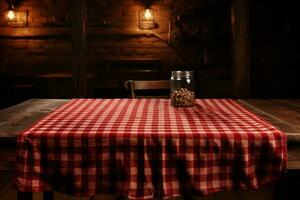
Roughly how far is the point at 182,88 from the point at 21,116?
1.02 m

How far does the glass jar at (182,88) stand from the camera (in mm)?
2689

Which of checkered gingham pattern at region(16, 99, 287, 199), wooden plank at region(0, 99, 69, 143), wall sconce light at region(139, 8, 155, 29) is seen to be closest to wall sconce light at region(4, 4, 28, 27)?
wall sconce light at region(139, 8, 155, 29)

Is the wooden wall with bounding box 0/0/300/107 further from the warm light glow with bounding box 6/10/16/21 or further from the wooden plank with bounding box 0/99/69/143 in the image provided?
the wooden plank with bounding box 0/99/69/143

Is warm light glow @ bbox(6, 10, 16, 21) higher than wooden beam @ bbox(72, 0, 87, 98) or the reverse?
higher

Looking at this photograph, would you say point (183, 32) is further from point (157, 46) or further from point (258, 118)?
point (258, 118)

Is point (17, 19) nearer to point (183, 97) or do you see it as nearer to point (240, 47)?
point (240, 47)

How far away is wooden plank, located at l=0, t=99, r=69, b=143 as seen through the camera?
2087 mm

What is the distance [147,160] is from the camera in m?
1.96

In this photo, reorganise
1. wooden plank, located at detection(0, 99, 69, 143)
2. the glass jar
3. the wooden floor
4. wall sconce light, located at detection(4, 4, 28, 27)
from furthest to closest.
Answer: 1. wall sconce light, located at detection(4, 4, 28, 27)
2. the wooden floor
3. the glass jar
4. wooden plank, located at detection(0, 99, 69, 143)

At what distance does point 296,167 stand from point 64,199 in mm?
2152

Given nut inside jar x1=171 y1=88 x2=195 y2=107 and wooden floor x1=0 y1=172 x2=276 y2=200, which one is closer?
nut inside jar x1=171 y1=88 x2=195 y2=107

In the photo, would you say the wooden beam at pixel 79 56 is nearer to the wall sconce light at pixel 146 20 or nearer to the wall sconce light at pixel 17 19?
the wall sconce light at pixel 146 20

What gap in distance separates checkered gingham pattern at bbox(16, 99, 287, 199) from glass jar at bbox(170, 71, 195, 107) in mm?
723

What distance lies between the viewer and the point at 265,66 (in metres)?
8.97
